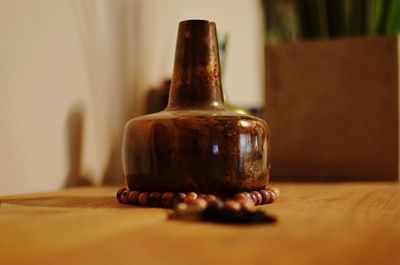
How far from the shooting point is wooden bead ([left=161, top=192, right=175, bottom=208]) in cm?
64

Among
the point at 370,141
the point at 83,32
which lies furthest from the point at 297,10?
the point at 83,32

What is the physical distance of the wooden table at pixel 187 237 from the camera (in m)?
0.37

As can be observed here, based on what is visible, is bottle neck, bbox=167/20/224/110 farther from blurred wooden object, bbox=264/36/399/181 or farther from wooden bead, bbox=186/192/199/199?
blurred wooden object, bbox=264/36/399/181

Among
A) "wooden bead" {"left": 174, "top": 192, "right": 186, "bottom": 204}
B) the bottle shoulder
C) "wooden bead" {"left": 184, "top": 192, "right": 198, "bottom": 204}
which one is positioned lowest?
"wooden bead" {"left": 174, "top": 192, "right": 186, "bottom": 204}

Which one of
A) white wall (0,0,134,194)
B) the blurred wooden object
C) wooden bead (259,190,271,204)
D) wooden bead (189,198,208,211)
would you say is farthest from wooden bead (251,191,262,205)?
the blurred wooden object

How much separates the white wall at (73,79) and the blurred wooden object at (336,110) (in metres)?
0.28

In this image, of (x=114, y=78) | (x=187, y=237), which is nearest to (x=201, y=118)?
(x=187, y=237)

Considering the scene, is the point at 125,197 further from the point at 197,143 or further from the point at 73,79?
the point at 73,79

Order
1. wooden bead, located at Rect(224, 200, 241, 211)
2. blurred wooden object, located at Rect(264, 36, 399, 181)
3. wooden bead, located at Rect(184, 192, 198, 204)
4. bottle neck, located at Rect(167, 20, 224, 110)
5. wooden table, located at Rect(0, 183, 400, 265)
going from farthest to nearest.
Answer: blurred wooden object, located at Rect(264, 36, 399, 181)
bottle neck, located at Rect(167, 20, 224, 110)
wooden bead, located at Rect(184, 192, 198, 204)
wooden bead, located at Rect(224, 200, 241, 211)
wooden table, located at Rect(0, 183, 400, 265)

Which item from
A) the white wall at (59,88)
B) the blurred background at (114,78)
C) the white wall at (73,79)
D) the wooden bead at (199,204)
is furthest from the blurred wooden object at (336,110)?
the wooden bead at (199,204)

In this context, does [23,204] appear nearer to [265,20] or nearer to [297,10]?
[297,10]

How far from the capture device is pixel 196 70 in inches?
28.9

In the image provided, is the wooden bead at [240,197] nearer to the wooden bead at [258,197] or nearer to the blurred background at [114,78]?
the wooden bead at [258,197]

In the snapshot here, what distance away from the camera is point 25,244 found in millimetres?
408
